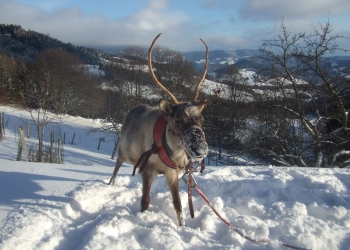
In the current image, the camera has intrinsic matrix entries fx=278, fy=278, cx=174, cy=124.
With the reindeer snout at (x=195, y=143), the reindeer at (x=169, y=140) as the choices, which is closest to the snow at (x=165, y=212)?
the reindeer at (x=169, y=140)

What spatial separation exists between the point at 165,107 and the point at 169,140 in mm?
454

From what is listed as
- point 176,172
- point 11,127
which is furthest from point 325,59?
point 11,127

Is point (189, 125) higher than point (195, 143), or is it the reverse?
point (189, 125)

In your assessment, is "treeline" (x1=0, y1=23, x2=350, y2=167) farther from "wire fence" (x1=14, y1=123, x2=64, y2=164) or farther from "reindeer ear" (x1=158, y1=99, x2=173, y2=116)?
"reindeer ear" (x1=158, y1=99, x2=173, y2=116)

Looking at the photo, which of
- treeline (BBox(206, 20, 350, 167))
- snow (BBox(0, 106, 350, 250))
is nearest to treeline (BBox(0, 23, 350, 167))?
treeline (BBox(206, 20, 350, 167))

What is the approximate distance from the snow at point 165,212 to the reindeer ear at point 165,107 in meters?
1.40

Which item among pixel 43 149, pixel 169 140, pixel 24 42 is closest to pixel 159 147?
pixel 169 140

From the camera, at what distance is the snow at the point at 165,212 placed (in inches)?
121

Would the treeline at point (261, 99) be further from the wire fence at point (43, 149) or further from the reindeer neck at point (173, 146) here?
the reindeer neck at point (173, 146)

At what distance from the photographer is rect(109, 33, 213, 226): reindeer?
304 cm

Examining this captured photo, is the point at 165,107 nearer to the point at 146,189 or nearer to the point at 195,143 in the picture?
the point at 195,143

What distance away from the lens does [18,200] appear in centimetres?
400

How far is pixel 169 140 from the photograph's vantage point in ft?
11.7

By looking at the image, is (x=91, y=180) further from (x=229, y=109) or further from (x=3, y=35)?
(x=3, y=35)
